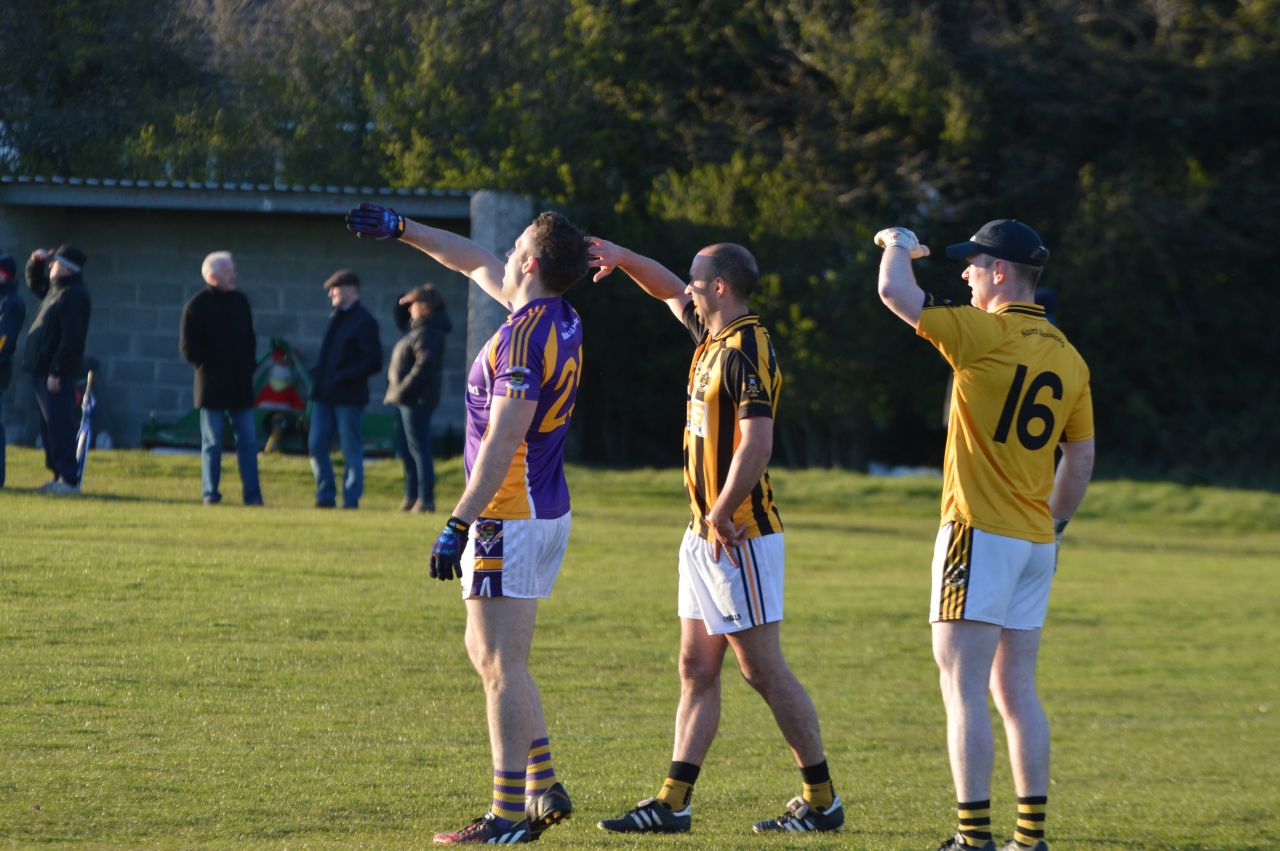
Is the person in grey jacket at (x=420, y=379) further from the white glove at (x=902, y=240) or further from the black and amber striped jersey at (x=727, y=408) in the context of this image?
the white glove at (x=902, y=240)

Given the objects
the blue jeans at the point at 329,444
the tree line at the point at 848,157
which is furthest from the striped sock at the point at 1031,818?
the tree line at the point at 848,157

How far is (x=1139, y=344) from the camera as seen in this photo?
88.4ft

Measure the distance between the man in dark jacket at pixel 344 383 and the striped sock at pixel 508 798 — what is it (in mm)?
9631

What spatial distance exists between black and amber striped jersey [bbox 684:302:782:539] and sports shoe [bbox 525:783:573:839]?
1.11 metres

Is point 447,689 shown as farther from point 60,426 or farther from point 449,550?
point 60,426

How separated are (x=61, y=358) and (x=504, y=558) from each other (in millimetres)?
9355

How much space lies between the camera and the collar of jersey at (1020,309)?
578 cm

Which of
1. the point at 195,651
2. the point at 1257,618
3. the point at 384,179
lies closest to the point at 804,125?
the point at 384,179

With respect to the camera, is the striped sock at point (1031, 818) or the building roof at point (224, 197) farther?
the building roof at point (224, 197)

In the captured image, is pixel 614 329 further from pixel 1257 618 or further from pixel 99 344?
pixel 1257 618

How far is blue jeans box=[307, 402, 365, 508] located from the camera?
49.5 feet

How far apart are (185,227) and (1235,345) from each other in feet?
56.7

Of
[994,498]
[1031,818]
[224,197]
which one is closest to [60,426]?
[224,197]

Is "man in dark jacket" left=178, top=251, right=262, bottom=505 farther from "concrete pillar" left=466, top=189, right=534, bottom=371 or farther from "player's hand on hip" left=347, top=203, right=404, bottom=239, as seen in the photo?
"player's hand on hip" left=347, top=203, right=404, bottom=239
